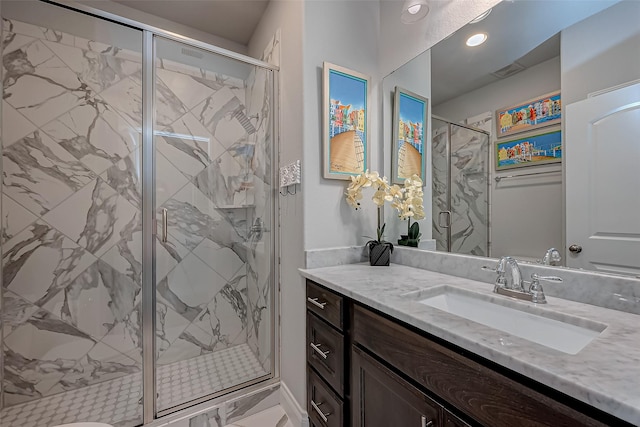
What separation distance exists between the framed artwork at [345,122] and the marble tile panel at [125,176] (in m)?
1.14

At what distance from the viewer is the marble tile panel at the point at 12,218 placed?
151cm

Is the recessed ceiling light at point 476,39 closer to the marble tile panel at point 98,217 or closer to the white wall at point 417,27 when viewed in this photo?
the white wall at point 417,27

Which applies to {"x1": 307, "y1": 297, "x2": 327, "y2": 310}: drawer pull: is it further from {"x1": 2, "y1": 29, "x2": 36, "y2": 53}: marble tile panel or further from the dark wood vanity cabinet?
{"x1": 2, "y1": 29, "x2": 36, "y2": 53}: marble tile panel

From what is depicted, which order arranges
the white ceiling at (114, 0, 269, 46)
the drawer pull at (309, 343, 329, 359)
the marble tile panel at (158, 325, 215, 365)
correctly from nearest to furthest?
the drawer pull at (309, 343, 329, 359) → the marble tile panel at (158, 325, 215, 365) → the white ceiling at (114, 0, 269, 46)

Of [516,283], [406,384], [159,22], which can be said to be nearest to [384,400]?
[406,384]

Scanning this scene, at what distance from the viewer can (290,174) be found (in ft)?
4.78

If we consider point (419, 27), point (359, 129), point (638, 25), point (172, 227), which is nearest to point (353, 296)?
point (359, 129)

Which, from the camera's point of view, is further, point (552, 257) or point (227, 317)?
point (227, 317)

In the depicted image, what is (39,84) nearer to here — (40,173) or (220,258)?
(40,173)

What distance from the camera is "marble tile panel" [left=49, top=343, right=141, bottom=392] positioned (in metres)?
1.64

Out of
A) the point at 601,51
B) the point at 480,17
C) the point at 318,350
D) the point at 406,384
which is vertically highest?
the point at 480,17

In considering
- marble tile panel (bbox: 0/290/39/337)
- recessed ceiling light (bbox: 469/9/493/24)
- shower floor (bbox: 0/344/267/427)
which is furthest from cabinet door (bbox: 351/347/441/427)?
marble tile panel (bbox: 0/290/39/337)

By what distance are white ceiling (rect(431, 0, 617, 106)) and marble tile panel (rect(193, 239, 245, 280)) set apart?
1.63 m

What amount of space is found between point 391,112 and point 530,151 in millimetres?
797
